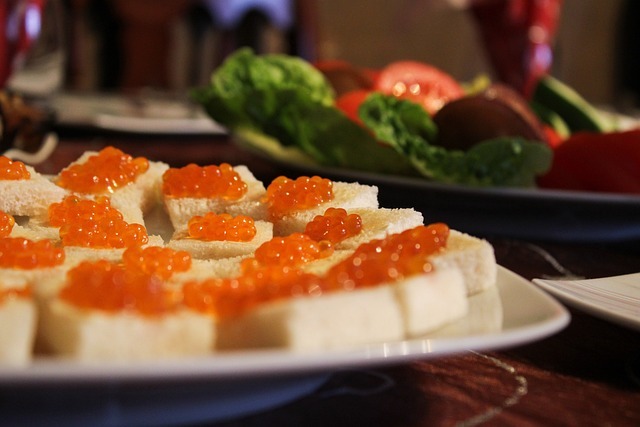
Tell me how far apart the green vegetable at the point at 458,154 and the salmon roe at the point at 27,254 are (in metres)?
1.12

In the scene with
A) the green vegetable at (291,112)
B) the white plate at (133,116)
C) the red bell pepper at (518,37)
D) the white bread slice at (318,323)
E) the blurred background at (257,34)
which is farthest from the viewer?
the blurred background at (257,34)

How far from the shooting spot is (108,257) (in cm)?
101

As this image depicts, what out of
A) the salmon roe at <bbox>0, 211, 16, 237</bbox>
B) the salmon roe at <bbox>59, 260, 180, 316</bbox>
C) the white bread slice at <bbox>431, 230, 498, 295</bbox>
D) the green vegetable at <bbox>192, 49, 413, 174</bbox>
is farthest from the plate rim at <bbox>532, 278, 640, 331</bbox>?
the green vegetable at <bbox>192, 49, 413, 174</bbox>

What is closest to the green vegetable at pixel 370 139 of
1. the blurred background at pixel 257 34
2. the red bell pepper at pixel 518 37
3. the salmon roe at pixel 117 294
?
the salmon roe at pixel 117 294

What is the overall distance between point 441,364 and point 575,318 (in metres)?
0.34

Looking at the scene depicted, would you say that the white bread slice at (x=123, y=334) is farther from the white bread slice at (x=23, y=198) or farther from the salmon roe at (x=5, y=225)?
the white bread slice at (x=23, y=198)

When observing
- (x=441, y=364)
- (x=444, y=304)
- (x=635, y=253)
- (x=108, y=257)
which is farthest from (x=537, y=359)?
(x=635, y=253)

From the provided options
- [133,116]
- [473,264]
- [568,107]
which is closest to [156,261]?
[473,264]

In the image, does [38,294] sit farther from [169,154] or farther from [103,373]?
[169,154]

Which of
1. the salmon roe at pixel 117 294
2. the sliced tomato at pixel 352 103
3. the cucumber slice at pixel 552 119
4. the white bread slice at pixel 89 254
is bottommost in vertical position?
the white bread slice at pixel 89 254

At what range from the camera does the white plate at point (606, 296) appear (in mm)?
978

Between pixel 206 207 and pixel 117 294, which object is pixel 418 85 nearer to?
pixel 206 207

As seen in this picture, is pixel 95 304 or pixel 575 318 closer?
pixel 95 304

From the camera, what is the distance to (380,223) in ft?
3.68
